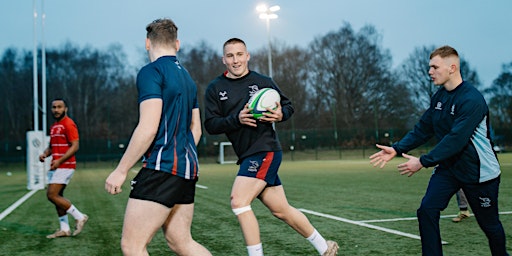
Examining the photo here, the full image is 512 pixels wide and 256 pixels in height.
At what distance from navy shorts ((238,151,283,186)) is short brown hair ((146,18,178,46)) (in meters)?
1.69

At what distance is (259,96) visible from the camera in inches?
198

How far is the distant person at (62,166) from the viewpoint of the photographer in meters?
8.29

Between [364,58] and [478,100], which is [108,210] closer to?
[478,100]

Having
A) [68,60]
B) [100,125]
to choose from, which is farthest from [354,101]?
[68,60]

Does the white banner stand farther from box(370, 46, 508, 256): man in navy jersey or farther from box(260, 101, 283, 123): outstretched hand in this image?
box(370, 46, 508, 256): man in navy jersey

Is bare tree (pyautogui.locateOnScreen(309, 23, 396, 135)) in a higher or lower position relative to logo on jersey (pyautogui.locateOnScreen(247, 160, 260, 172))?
higher

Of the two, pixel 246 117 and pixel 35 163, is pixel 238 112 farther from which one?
pixel 35 163

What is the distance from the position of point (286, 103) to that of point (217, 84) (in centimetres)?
72

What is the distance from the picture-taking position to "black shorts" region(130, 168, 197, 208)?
3578 mm

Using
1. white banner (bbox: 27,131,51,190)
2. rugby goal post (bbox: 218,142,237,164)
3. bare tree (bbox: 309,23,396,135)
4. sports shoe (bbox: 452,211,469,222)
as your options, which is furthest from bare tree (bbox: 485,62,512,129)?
sports shoe (bbox: 452,211,469,222)

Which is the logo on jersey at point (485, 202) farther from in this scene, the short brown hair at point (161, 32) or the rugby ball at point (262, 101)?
the short brown hair at point (161, 32)

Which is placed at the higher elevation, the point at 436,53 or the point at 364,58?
the point at 364,58

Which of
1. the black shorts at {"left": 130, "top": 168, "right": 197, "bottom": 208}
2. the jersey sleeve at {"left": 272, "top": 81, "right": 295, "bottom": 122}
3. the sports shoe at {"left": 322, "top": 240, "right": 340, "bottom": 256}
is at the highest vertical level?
the jersey sleeve at {"left": 272, "top": 81, "right": 295, "bottom": 122}

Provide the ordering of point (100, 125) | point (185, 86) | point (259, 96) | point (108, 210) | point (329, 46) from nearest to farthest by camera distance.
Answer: point (185, 86), point (259, 96), point (108, 210), point (100, 125), point (329, 46)
